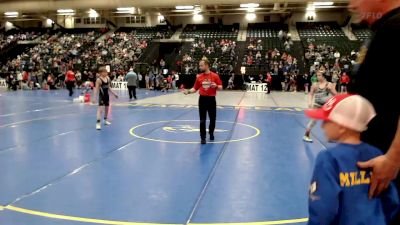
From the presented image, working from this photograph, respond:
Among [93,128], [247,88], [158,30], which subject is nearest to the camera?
[93,128]

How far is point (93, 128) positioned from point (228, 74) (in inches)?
812

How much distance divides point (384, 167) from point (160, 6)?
37.2m

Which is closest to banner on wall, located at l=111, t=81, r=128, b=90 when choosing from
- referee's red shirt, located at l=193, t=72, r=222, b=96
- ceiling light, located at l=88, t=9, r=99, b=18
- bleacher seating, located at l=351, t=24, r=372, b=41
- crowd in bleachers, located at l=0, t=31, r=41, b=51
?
ceiling light, located at l=88, t=9, r=99, b=18

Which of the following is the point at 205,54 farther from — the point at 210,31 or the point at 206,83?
the point at 206,83

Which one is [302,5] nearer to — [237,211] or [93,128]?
[93,128]

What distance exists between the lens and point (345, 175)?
1883 millimetres

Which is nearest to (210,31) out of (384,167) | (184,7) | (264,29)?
(184,7)

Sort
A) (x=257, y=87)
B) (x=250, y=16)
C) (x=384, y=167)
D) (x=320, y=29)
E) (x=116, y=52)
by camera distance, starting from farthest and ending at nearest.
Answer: (x=250, y=16) < (x=320, y=29) < (x=116, y=52) < (x=257, y=87) < (x=384, y=167)

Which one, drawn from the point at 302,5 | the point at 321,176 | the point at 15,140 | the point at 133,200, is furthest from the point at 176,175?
the point at 302,5

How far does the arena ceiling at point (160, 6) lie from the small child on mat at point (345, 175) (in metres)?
34.8

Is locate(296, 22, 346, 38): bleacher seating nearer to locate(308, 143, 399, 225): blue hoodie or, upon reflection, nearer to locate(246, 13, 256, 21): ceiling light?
locate(246, 13, 256, 21): ceiling light

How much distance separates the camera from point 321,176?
1894 millimetres

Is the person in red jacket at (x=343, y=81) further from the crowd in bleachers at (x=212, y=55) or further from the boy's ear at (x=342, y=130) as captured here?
the boy's ear at (x=342, y=130)

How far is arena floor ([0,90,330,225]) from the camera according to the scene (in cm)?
428
